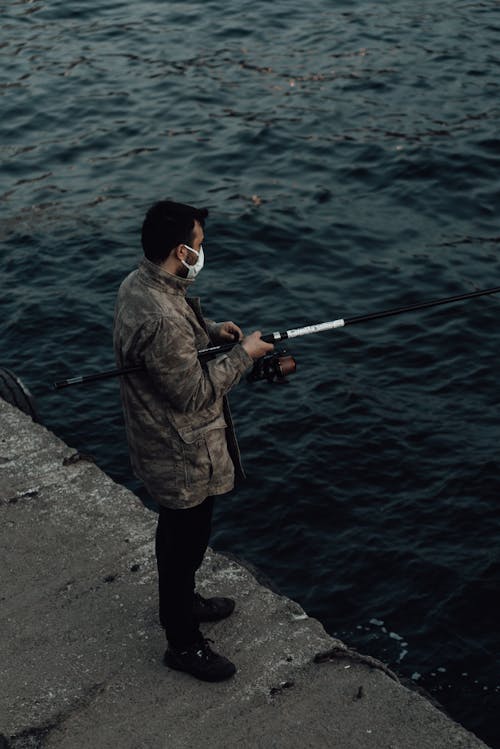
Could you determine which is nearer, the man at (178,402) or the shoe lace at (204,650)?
the man at (178,402)

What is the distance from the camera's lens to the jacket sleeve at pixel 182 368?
457cm

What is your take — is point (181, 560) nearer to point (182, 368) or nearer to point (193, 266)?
point (182, 368)

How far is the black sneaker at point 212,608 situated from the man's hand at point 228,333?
1.37 metres

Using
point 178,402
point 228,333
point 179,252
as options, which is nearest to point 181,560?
point 178,402

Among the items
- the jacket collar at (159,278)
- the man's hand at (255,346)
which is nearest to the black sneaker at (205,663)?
the man's hand at (255,346)

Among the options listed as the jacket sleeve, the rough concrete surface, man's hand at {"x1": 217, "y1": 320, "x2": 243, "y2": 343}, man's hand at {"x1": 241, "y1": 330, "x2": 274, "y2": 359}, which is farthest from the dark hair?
the rough concrete surface

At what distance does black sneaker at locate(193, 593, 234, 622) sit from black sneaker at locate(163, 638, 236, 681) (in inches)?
13.4

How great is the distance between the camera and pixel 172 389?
4.63m

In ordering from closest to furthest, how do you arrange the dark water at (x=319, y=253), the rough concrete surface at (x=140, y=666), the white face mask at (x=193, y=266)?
the white face mask at (x=193, y=266)
the rough concrete surface at (x=140, y=666)
the dark water at (x=319, y=253)

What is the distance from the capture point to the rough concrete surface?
4914 millimetres

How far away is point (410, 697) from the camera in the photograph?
504 centimetres

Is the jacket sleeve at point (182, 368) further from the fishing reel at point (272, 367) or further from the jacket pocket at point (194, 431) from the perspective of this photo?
the fishing reel at point (272, 367)

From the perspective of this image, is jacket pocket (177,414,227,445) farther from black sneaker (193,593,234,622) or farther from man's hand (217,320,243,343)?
black sneaker (193,593,234,622)

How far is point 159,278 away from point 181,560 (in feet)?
4.37
